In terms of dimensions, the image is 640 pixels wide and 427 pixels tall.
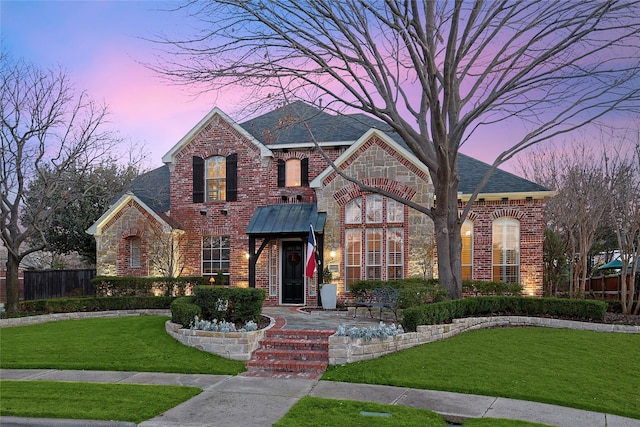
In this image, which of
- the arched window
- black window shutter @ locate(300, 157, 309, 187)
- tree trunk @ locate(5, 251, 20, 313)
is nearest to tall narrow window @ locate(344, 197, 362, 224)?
the arched window

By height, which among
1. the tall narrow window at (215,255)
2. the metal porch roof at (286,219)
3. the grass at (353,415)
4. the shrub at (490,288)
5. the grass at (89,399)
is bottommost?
the grass at (89,399)

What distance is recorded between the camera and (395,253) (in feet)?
62.6

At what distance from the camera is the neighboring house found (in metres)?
19.0

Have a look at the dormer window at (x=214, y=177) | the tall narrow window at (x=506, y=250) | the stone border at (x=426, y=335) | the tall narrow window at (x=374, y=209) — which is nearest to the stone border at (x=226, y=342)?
the stone border at (x=426, y=335)

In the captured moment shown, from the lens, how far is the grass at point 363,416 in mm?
6793

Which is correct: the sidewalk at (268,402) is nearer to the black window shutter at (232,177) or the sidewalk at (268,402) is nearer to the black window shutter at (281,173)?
the black window shutter at (232,177)

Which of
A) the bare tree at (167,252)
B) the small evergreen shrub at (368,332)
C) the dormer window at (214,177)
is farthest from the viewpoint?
the dormer window at (214,177)

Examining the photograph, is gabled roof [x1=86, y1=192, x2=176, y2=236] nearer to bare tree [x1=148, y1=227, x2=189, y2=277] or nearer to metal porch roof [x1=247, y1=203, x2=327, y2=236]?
bare tree [x1=148, y1=227, x2=189, y2=277]

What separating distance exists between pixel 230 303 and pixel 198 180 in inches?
383

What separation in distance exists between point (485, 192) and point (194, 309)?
11.7 meters

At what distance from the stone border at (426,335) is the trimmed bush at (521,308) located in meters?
0.30

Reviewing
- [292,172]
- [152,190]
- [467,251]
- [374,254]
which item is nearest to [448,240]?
[374,254]

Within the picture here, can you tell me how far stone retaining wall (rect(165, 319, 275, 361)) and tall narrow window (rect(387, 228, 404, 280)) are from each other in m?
8.20

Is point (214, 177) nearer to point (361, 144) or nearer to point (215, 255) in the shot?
point (215, 255)
